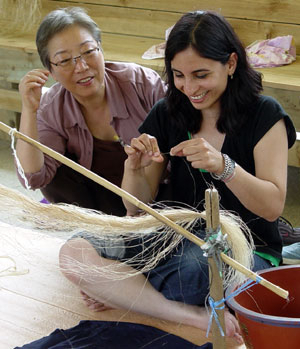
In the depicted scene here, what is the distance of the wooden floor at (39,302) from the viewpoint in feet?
5.85

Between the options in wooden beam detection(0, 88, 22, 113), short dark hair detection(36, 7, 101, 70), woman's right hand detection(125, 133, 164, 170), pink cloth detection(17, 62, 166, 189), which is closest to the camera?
woman's right hand detection(125, 133, 164, 170)

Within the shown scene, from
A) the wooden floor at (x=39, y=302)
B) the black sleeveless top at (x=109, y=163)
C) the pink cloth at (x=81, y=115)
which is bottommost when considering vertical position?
the wooden floor at (x=39, y=302)

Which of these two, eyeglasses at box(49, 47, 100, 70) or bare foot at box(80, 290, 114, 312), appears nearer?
bare foot at box(80, 290, 114, 312)

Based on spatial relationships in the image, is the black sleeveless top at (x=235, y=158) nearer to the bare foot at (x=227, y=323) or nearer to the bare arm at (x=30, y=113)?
the bare foot at (x=227, y=323)

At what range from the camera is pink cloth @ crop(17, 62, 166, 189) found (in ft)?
7.23

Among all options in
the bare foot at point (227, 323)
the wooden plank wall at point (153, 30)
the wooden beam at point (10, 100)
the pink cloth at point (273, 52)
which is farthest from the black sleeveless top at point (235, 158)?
the wooden beam at point (10, 100)

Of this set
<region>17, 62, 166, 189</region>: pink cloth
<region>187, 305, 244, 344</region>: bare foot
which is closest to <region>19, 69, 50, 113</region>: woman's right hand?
<region>17, 62, 166, 189</region>: pink cloth

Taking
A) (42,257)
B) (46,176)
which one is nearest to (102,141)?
(46,176)

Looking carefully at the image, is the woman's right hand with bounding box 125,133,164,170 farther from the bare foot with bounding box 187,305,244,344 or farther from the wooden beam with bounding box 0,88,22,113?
the wooden beam with bounding box 0,88,22,113

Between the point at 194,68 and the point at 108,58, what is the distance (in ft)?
5.24

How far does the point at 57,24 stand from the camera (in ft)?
6.57

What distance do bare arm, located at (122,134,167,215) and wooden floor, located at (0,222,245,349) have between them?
0.33 meters

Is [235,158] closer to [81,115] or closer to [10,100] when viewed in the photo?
[81,115]

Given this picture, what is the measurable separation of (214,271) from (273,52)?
1962 mm
